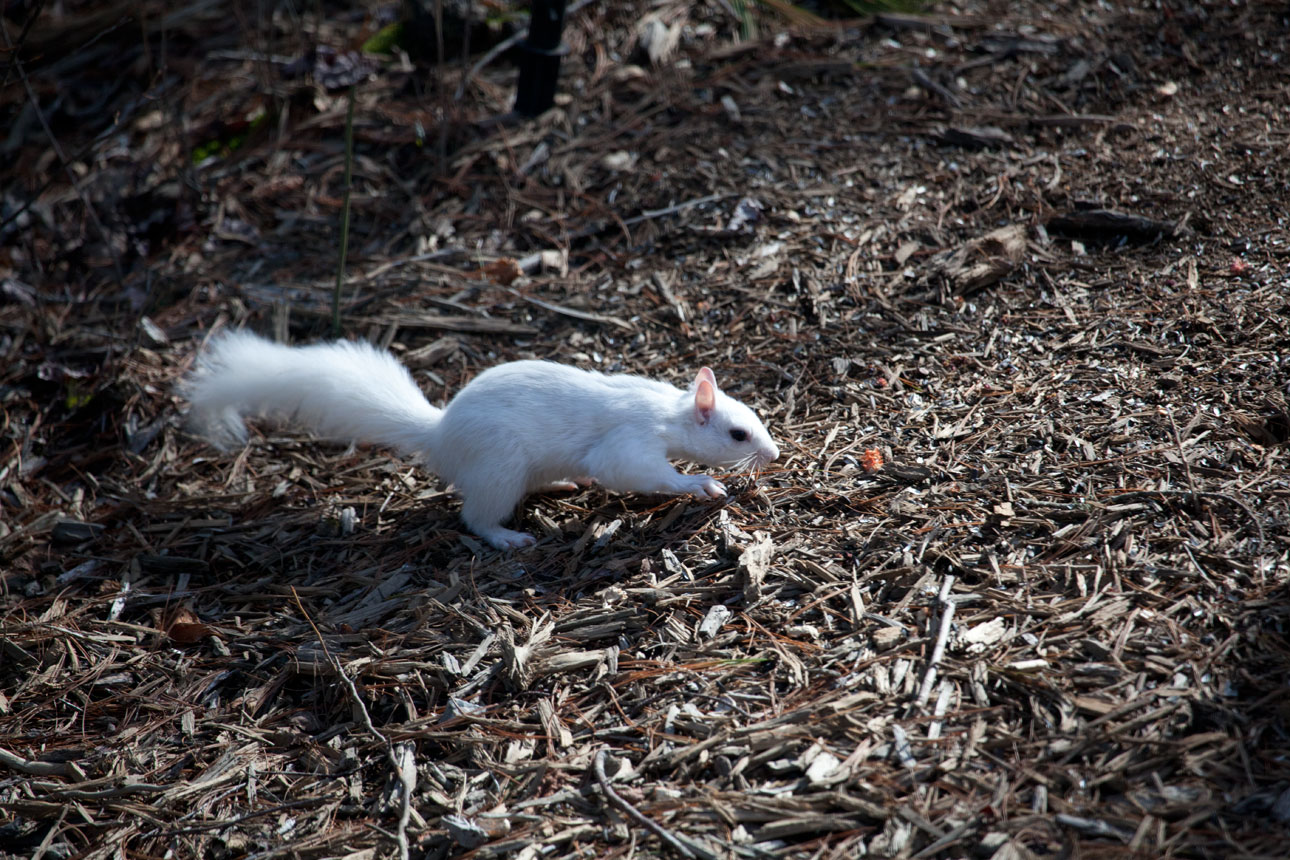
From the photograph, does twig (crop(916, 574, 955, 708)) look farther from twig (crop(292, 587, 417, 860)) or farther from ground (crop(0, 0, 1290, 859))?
twig (crop(292, 587, 417, 860))

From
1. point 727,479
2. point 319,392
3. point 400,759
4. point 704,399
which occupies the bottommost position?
point 400,759

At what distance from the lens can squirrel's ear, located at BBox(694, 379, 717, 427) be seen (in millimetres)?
3287

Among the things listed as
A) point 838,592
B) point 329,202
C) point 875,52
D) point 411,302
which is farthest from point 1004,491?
point 329,202

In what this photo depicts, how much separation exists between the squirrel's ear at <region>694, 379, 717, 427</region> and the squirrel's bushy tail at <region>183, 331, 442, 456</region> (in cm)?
102

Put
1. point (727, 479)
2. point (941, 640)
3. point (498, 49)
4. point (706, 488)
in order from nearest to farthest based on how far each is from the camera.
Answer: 1. point (941, 640)
2. point (706, 488)
3. point (727, 479)
4. point (498, 49)

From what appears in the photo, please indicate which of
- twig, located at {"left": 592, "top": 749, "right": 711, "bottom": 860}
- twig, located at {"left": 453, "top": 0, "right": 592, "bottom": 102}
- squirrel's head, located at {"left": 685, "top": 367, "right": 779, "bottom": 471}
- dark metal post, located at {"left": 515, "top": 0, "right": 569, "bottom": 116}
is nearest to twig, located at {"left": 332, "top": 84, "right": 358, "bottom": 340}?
dark metal post, located at {"left": 515, "top": 0, "right": 569, "bottom": 116}

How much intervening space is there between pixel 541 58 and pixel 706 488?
3.20 meters

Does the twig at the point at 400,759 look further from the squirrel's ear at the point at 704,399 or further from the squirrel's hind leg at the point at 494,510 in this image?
the squirrel's ear at the point at 704,399

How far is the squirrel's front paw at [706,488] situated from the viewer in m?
3.23

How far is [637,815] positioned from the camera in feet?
7.00

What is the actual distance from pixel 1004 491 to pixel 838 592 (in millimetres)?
675

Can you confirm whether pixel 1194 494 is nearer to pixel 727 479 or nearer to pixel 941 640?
pixel 941 640

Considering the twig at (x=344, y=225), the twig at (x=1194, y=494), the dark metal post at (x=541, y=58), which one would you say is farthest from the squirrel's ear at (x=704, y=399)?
the dark metal post at (x=541, y=58)

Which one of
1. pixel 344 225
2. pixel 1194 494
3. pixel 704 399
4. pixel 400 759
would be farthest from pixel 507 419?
pixel 1194 494
